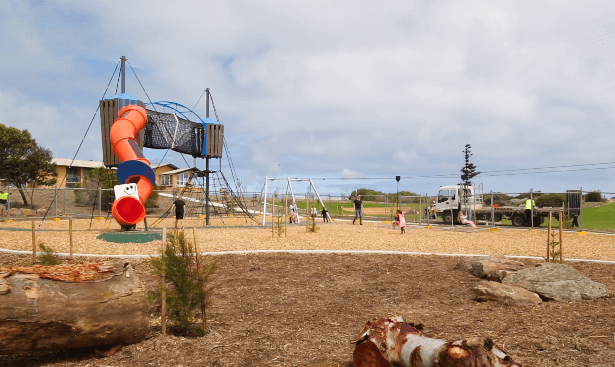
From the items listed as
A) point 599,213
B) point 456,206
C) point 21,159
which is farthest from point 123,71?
point 599,213

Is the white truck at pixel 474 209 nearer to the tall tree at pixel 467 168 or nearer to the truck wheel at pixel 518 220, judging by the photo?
the truck wheel at pixel 518 220

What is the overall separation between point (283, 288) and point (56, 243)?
8415 millimetres

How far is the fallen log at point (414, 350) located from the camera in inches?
131

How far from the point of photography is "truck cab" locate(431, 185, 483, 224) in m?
27.4

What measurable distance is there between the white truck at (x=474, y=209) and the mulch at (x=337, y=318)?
14.9m

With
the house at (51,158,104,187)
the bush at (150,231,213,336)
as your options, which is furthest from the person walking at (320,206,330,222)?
the house at (51,158,104,187)

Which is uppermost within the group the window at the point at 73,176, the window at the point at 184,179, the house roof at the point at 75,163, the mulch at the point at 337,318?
the house roof at the point at 75,163

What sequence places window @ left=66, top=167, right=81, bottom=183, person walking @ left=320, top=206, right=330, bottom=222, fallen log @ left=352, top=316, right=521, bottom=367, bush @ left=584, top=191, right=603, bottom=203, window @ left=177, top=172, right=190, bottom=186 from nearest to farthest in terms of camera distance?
fallen log @ left=352, top=316, right=521, bottom=367
person walking @ left=320, top=206, right=330, bottom=222
bush @ left=584, top=191, right=603, bottom=203
window @ left=177, top=172, right=190, bottom=186
window @ left=66, top=167, right=81, bottom=183

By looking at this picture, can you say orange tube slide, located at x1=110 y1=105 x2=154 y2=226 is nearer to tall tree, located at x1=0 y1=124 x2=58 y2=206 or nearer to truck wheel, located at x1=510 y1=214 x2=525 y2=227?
truck wheel, located at x1=510 y1=214 x2=525 y2=227

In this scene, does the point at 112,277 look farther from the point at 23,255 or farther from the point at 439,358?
the point at 23,255

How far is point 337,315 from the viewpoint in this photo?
20.4ft

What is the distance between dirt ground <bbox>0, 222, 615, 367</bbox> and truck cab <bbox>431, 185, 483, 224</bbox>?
1569 cm

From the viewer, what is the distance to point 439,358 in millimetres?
3412

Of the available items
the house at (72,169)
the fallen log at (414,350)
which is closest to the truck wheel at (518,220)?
the fallen log at (414,350)
